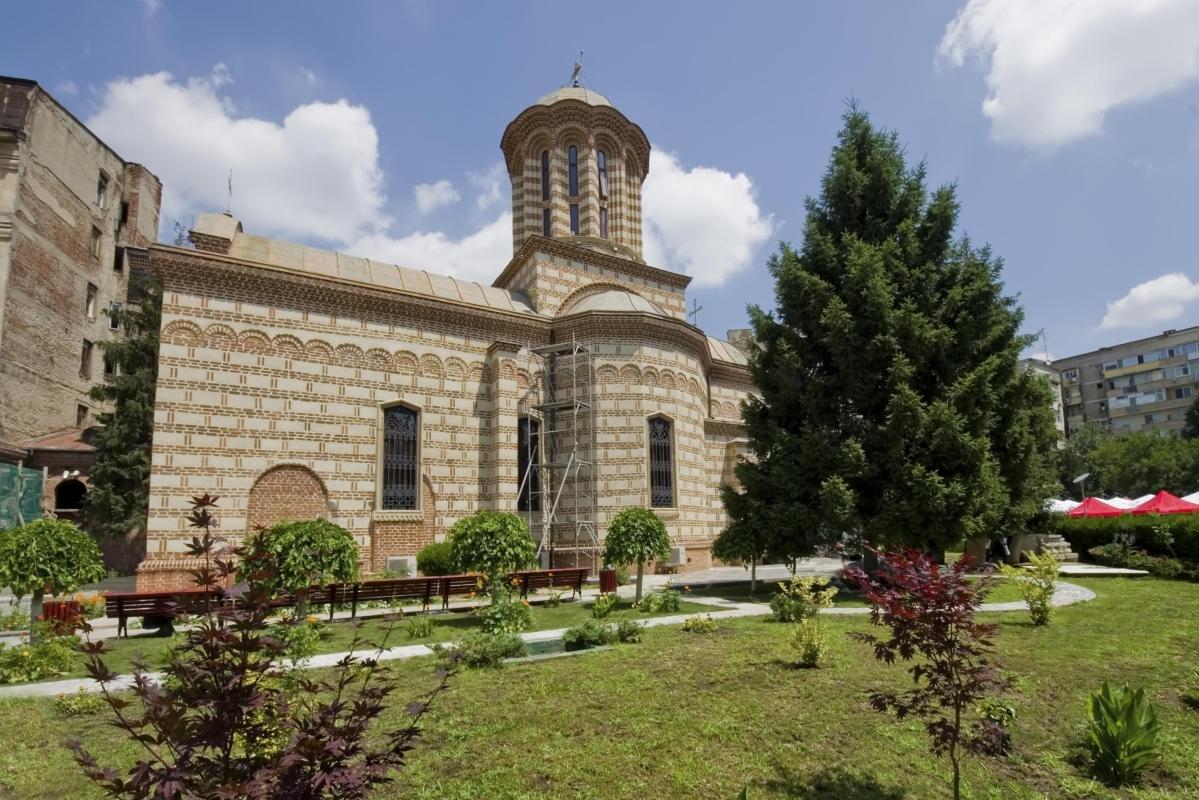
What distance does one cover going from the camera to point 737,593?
15.3 metres

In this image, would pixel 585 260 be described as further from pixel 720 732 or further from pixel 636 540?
pixel 720 732

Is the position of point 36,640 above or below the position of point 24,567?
below

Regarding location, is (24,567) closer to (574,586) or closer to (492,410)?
(574,586)

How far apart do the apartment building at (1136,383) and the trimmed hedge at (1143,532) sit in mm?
44801

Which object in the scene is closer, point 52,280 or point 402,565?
point 402,565

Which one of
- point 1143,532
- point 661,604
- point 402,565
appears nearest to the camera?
point 661,604

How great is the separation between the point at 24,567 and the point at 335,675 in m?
5.36

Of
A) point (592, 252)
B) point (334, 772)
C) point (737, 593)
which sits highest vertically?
point (592, 252)

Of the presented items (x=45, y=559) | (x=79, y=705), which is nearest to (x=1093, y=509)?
(x=79, y=705)

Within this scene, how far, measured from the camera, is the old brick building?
82.1ft

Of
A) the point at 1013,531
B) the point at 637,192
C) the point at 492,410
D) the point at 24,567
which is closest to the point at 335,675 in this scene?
the point at 24,567

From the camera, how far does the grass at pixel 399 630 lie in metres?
9.11

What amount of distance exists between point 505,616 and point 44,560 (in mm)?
6718

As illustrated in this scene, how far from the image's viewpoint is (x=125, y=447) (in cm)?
2177
